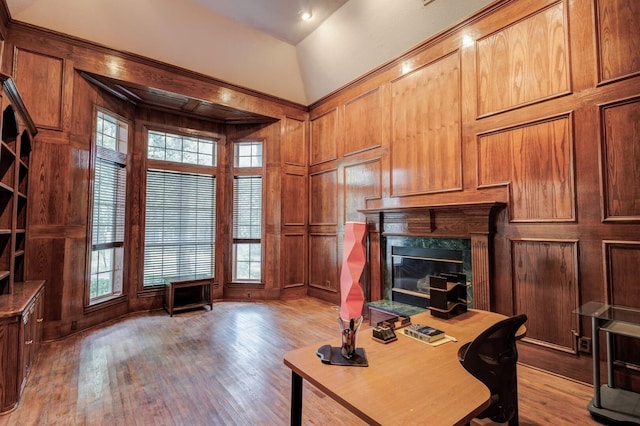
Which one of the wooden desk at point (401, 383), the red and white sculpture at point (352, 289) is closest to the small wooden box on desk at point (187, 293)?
the wooden desk at point (401, 383)

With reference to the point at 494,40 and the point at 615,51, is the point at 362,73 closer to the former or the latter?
the point at 494,40

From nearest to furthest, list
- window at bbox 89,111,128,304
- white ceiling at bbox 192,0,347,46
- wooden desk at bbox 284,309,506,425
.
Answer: wooden desk at bbox 284,309,506,425 < white ceiling at bbox 192,0,347,46 < window at bbox 89,111,128,304

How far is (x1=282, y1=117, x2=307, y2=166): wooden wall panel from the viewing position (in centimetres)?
579

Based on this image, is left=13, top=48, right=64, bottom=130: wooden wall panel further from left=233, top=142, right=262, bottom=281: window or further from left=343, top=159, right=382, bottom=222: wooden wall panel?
left=343, top=159, right=382, bottom=222: wooden wall panel

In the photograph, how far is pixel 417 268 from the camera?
4.06 meters

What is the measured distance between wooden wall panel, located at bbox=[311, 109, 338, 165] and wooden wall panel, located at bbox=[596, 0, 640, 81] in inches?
139

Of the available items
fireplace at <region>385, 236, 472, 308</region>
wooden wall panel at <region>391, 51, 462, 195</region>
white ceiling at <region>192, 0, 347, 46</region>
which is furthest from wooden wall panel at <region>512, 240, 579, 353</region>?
white ceiling at <region>192, 0, 347, 46</region>

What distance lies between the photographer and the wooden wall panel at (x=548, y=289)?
8.97 ft

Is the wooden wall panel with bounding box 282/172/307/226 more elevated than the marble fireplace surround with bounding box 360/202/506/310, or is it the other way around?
the wooden wall panel with bounding box 282/172/307/226

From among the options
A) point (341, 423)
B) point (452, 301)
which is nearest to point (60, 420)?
point (341, 423)

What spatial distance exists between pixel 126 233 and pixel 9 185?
1864 mm

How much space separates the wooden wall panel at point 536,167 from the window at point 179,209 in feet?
15.1

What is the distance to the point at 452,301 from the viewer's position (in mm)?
2178

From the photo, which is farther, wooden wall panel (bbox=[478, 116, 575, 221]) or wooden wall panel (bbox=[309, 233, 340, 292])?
wooden wall panel (bbox=[309, 233, 340, 292])
